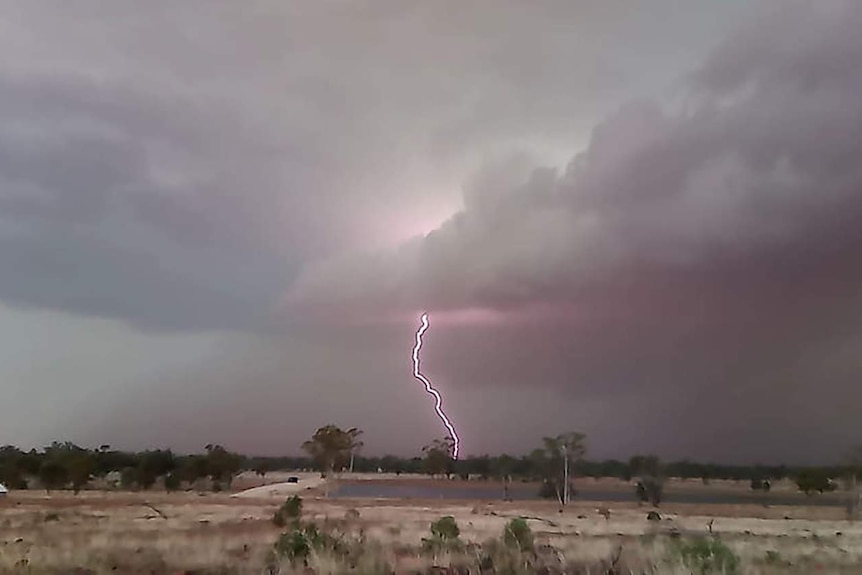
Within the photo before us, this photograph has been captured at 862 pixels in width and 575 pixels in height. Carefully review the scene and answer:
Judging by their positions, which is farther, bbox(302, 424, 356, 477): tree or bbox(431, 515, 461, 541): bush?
bbox(302, 424, 356, 477): tree

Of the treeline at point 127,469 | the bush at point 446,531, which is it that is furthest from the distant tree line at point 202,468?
the bush at point 446,531

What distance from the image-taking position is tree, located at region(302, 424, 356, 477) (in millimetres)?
109875

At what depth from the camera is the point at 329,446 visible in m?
110

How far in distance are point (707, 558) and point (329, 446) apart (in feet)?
322

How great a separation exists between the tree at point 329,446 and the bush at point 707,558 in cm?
9647

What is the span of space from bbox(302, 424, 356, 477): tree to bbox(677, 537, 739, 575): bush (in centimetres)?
9647

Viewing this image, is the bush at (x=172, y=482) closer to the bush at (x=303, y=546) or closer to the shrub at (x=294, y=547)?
the bush at (x=303, y=546)

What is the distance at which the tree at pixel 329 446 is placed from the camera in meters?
110

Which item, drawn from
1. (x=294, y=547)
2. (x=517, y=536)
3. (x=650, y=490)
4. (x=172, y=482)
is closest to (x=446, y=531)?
(x=517, y=536)

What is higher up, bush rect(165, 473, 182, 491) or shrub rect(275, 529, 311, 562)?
shrub rect(275, 529, 311, 562)

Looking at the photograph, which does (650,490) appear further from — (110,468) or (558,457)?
(110,468)

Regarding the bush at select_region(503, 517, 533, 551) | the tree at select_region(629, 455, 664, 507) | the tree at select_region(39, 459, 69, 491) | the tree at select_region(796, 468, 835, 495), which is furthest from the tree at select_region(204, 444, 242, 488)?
the bush at select_region(503, 517, 533, 551)

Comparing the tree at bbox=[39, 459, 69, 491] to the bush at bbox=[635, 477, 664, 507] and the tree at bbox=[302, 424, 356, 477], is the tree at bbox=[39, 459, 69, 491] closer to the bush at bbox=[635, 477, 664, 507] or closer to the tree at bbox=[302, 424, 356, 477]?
the tree at bbox=[302, 424, 356, 477]

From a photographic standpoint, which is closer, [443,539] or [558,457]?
[443,539]
